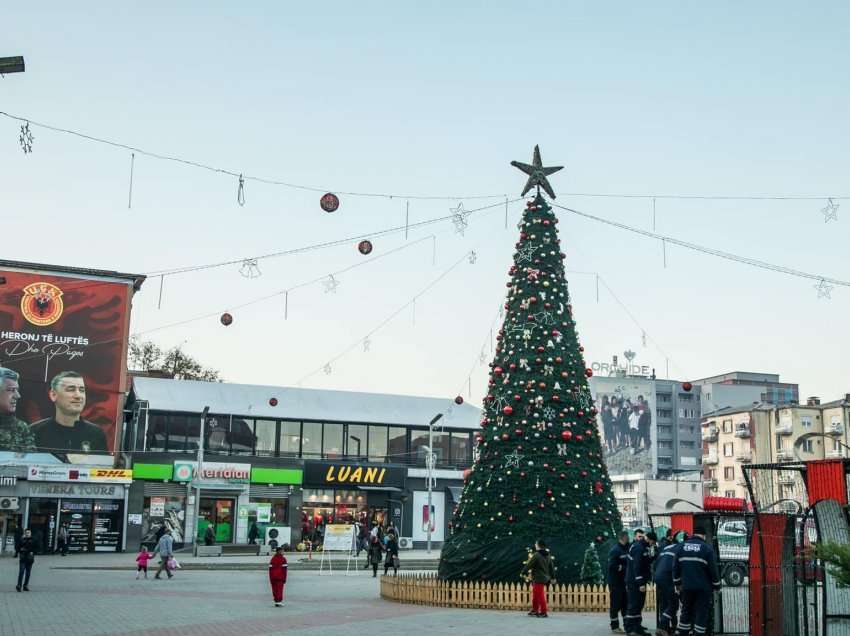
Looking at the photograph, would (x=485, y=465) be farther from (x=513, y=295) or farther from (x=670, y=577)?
(x=670, y=577)

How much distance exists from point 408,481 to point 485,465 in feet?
114

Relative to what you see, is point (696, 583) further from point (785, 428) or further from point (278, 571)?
point (785, 428)

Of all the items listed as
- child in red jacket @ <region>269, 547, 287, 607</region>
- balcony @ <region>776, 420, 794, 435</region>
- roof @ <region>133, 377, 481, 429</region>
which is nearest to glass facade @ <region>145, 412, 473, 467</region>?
roof @ <region>133, 377, 481, 429</region>

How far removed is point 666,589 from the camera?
14.6 metres

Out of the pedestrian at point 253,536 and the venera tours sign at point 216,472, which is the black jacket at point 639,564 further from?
the venera tours sign at point 216,472

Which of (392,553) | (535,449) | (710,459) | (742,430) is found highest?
(742,430)

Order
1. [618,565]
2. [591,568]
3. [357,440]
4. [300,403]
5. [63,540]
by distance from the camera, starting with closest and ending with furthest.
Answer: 1. [618,565]
2. [591,568]
3. [63,540]
4. [300,403]
5. [357,440]

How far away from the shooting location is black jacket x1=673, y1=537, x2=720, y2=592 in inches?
525

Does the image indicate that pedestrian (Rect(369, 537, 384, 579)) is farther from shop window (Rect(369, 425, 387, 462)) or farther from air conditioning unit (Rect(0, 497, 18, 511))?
shop window (Rect(369, 425, 387, 462))

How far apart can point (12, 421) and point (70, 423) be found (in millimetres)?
2596

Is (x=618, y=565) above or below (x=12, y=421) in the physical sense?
below

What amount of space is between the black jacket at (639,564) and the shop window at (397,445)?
40103 millimetres

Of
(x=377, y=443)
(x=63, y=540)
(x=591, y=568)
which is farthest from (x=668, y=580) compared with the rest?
(x=377, y=443)

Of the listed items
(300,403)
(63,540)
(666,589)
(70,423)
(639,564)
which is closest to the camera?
(666,589)
